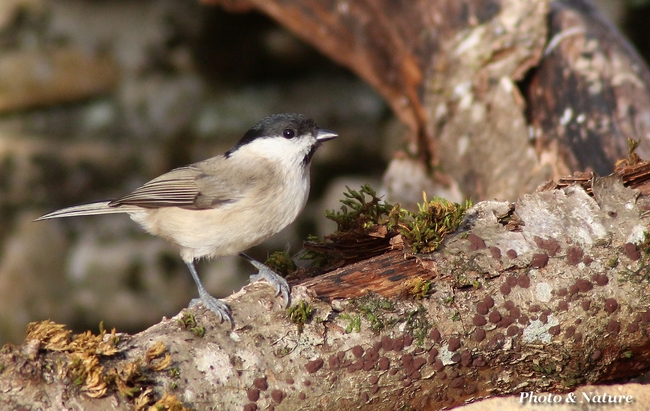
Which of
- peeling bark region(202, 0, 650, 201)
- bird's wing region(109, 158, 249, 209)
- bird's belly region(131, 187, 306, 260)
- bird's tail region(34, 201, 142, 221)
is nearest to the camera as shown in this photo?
bird's belly region(131, 187, 306, 260)

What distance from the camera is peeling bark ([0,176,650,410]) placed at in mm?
2305

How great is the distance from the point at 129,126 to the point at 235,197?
406 centimetres

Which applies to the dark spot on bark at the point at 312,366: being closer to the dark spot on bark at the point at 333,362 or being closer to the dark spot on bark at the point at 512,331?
the dark spot on bark at the point at 333,362

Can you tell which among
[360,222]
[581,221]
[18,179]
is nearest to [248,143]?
[360,222]

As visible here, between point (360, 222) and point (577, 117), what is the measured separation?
2.06m

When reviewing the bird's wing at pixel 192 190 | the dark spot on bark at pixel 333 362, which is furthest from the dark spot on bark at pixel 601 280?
the bird's wing at pixel 192 190

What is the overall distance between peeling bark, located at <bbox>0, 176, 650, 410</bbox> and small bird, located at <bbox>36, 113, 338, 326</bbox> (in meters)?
0.66

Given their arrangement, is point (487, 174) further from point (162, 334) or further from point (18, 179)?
point (18, 179)

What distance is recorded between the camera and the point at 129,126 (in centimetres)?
691

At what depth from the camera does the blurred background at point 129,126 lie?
262 inches

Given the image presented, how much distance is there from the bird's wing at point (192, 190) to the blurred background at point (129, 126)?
3.14 meters

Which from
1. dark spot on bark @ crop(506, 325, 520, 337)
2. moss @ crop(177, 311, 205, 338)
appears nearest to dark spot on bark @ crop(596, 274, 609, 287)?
dark spot on bark @ crop(506, 325, 520, 337)

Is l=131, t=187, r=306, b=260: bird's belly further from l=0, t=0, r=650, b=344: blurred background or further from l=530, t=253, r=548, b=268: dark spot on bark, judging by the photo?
l=0, t=0, r=650, b=344: blurred background

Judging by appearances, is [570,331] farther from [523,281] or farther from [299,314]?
[299,314]
